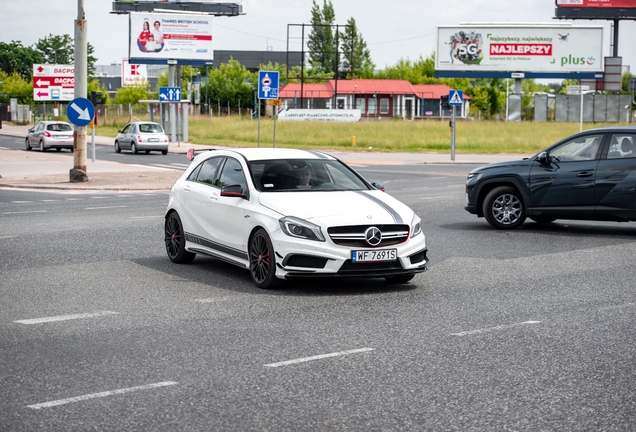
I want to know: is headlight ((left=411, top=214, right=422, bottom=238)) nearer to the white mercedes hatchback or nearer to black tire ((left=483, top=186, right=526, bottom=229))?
the white mercedes hatchback

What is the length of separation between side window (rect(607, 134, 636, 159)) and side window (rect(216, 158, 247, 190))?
686cm

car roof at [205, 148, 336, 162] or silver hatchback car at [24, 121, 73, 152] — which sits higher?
car roof at [205, 148, 336, 162]

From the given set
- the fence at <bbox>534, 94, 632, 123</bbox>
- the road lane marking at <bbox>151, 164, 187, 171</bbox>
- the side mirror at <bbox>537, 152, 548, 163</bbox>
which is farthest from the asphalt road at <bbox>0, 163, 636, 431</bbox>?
the fence at <bbox>534, 94, 632, 123</bbox>

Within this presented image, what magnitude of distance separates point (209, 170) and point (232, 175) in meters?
0.67

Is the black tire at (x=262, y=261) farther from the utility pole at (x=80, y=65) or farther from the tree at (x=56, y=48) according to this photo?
the tree at (x=56, y=48)

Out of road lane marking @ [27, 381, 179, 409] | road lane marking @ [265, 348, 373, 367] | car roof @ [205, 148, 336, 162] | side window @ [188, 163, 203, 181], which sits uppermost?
car roof @ [205, 148, 336, 162]

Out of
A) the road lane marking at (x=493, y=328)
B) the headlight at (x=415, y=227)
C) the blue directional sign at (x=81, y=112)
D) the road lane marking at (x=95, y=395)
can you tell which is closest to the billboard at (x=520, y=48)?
the blue directional sign at (x=81, y=112)

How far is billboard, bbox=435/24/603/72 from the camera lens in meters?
80.4

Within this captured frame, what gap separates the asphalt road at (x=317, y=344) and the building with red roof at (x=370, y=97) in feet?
335

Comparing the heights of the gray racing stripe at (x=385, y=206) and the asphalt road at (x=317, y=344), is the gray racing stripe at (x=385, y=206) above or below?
above

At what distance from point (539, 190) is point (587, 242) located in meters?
1.58

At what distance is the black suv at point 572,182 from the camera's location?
15.8 m

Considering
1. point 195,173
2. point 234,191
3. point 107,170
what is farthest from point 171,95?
point 234,191

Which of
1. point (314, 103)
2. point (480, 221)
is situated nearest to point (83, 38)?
point (480, 221)
